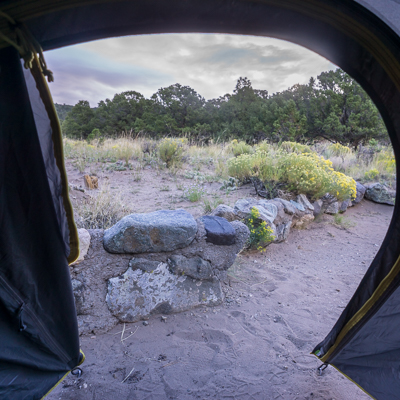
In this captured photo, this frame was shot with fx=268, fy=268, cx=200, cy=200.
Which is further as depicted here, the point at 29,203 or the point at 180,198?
the point at 180,198

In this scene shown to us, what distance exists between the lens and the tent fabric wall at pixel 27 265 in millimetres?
1065

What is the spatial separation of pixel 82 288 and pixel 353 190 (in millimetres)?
5520

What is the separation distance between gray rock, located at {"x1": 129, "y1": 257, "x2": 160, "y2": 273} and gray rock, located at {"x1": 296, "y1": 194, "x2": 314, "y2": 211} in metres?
3.64

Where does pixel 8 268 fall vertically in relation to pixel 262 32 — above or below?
below

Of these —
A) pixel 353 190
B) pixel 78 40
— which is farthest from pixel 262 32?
pixel 353 190

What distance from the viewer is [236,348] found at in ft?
7.39

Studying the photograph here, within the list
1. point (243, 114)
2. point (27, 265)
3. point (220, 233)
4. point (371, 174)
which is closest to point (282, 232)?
point (220, 233)

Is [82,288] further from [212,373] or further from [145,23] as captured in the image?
[145,23]

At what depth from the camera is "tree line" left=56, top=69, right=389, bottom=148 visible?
14.3 metres

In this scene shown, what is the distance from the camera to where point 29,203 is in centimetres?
124

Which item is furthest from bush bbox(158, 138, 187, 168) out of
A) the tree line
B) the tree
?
the tree

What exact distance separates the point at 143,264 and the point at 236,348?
1107mm

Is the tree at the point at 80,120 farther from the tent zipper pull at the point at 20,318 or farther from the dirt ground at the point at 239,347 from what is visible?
the tent zipper pull at the point at 20,318

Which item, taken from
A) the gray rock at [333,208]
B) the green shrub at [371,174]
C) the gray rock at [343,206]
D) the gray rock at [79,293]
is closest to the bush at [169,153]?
the gray rock at [333,208]
